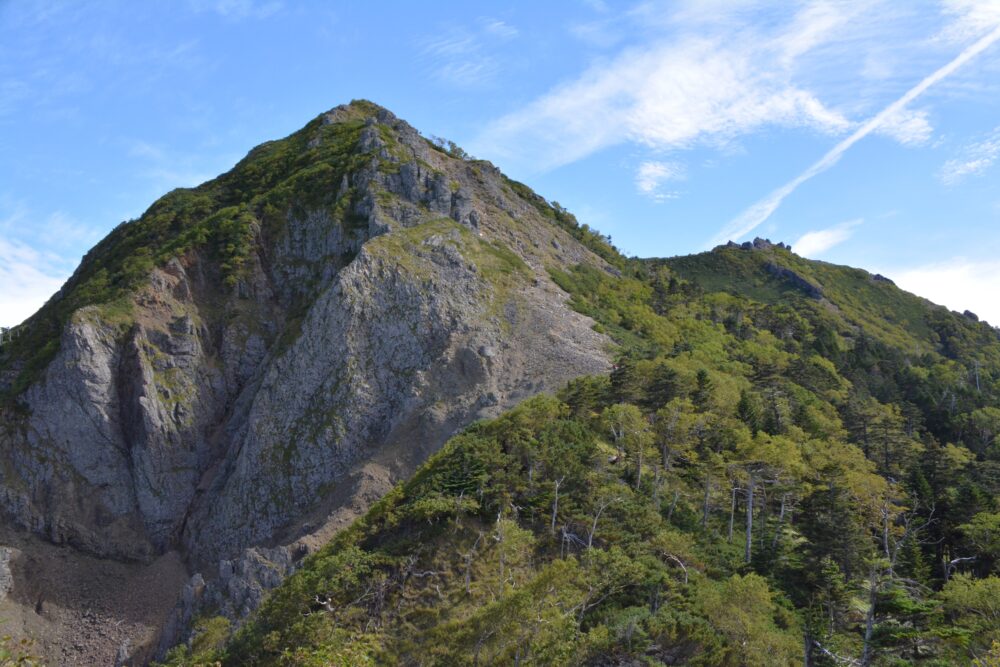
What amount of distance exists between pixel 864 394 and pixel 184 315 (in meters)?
84.0

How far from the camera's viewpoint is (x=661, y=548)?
135 ft

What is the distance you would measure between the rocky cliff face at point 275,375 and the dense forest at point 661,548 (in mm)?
11799

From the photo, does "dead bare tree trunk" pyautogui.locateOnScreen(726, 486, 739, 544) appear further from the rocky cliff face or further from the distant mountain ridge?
the rocky cliff face

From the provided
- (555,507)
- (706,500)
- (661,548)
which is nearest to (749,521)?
(706,500)

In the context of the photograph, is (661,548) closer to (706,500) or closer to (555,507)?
(555,507)

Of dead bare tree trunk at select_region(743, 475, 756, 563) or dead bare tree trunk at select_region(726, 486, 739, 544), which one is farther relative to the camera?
dead bare tree trunk at select_region(726, 486, 739, 544)

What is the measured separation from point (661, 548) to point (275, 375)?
48.0 m

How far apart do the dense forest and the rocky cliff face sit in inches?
465

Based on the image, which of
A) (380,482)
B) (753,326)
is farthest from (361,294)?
(753,326)

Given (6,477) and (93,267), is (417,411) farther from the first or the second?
(93,267)

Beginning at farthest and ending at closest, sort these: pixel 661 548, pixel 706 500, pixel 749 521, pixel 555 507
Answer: pixel 706 500, pixel 749 521, pixel 555 507, pixel 661 548

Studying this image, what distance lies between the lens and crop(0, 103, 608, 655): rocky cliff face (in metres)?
69.1

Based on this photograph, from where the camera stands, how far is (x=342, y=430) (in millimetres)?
70750

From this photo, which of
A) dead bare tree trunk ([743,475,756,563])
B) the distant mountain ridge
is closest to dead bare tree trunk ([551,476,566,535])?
the distant mountain ridge
